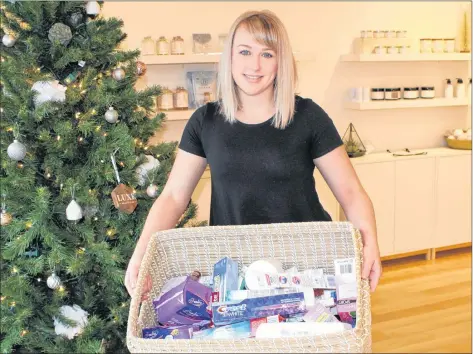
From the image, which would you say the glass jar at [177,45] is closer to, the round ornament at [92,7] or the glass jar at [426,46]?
the round ornament at [92,7]

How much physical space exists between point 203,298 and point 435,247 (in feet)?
12.3

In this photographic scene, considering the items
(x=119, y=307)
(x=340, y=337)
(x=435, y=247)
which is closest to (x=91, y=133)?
(x=119, y=307)

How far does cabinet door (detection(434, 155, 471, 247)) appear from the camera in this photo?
439cm

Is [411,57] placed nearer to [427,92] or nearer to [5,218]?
[427,92]

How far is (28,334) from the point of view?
7.02ft

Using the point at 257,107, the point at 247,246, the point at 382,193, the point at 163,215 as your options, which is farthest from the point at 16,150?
the point at 382,193

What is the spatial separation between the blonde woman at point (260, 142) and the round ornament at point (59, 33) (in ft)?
2.04

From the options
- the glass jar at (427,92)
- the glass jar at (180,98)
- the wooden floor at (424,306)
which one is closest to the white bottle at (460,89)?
the glass jar at (427,92)

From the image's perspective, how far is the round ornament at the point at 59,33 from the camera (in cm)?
198

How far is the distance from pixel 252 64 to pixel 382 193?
2.83m

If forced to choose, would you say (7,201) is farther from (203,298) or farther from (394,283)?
(394,283)

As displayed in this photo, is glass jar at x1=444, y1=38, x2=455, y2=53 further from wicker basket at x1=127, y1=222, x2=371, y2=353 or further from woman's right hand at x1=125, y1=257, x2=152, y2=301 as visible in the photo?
woman's right hand at x1=125, y1=257, x2=152, y2=301

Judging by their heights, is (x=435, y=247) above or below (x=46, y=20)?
below

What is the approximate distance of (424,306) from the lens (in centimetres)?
354
